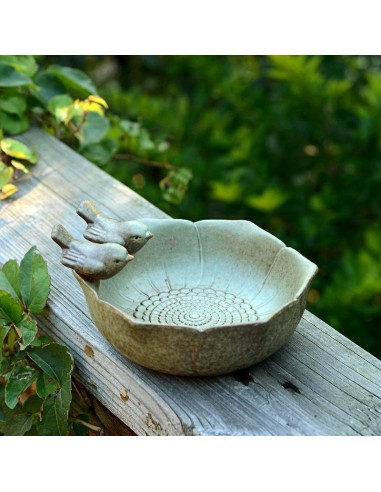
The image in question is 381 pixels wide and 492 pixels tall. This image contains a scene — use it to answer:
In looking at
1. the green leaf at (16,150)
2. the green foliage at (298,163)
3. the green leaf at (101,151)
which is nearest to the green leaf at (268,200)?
the green foliage at (298,163)

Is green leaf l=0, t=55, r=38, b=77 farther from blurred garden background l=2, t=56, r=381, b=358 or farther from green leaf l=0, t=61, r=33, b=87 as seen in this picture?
blurred garden background l=2, t=56, r=381, b=358

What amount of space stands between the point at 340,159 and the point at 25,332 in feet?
7.11

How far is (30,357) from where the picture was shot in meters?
1.68

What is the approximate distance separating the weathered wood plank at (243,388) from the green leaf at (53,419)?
81mm

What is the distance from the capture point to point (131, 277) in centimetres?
174

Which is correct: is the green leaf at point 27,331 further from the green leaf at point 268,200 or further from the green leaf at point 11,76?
the green leaf at point 268,200

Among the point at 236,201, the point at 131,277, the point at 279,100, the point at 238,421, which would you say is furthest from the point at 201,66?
the point at 238,421

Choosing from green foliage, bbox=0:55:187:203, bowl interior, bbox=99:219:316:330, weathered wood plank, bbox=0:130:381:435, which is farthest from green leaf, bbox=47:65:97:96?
bowl interior, bbox=99:219:316:330

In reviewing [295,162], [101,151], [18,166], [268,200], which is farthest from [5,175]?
[295,162]

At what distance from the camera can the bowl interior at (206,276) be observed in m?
1.63

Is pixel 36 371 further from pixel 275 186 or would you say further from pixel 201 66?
pixel 201 66

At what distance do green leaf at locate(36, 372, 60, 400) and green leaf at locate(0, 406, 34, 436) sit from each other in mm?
132

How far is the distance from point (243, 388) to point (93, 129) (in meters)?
1.26

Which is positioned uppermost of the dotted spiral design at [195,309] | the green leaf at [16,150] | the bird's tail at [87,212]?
the bird's tail at [87,212]
